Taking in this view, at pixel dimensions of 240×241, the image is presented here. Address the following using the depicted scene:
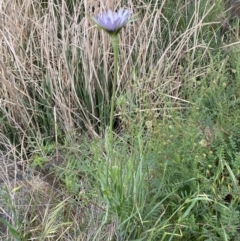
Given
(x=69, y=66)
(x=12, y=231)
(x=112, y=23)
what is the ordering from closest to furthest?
(x=112, y=23)
(x=12, y=231)
(x=69, y=66)

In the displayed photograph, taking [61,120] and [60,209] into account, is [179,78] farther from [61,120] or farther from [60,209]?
[60,209]

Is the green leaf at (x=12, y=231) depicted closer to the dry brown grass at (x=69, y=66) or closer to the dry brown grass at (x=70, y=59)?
the dry brown grass at (x=69, y=66)

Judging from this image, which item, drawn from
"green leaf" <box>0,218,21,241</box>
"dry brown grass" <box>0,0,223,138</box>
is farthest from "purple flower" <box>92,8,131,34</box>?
"dry brown grass" <box>0,0,223,138</box>

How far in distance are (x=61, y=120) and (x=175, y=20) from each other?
83 cm

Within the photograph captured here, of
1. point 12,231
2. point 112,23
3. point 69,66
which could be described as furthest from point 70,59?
point 112,23

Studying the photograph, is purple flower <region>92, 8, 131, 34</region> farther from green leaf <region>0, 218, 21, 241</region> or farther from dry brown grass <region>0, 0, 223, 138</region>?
dry brown grass <region>0, 0, 223, 138</region>

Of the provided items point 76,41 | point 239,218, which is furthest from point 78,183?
point 76,41

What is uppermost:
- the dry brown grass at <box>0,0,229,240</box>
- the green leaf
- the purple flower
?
the purple flower

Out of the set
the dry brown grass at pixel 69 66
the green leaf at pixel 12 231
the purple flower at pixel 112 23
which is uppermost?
the purple flower at pixel 112 23

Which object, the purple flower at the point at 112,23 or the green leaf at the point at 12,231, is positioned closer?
the purple flower at the point at 112,23

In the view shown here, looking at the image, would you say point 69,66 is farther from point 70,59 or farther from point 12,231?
point 12,231

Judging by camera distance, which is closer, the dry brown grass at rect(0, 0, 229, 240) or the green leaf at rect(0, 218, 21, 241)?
the green leaf at rect(0, 218, 21, 241)

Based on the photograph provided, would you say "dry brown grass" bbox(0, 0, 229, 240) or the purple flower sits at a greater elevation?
the purple flower

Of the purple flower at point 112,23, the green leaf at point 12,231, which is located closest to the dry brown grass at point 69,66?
the green leaf at point 12,231
